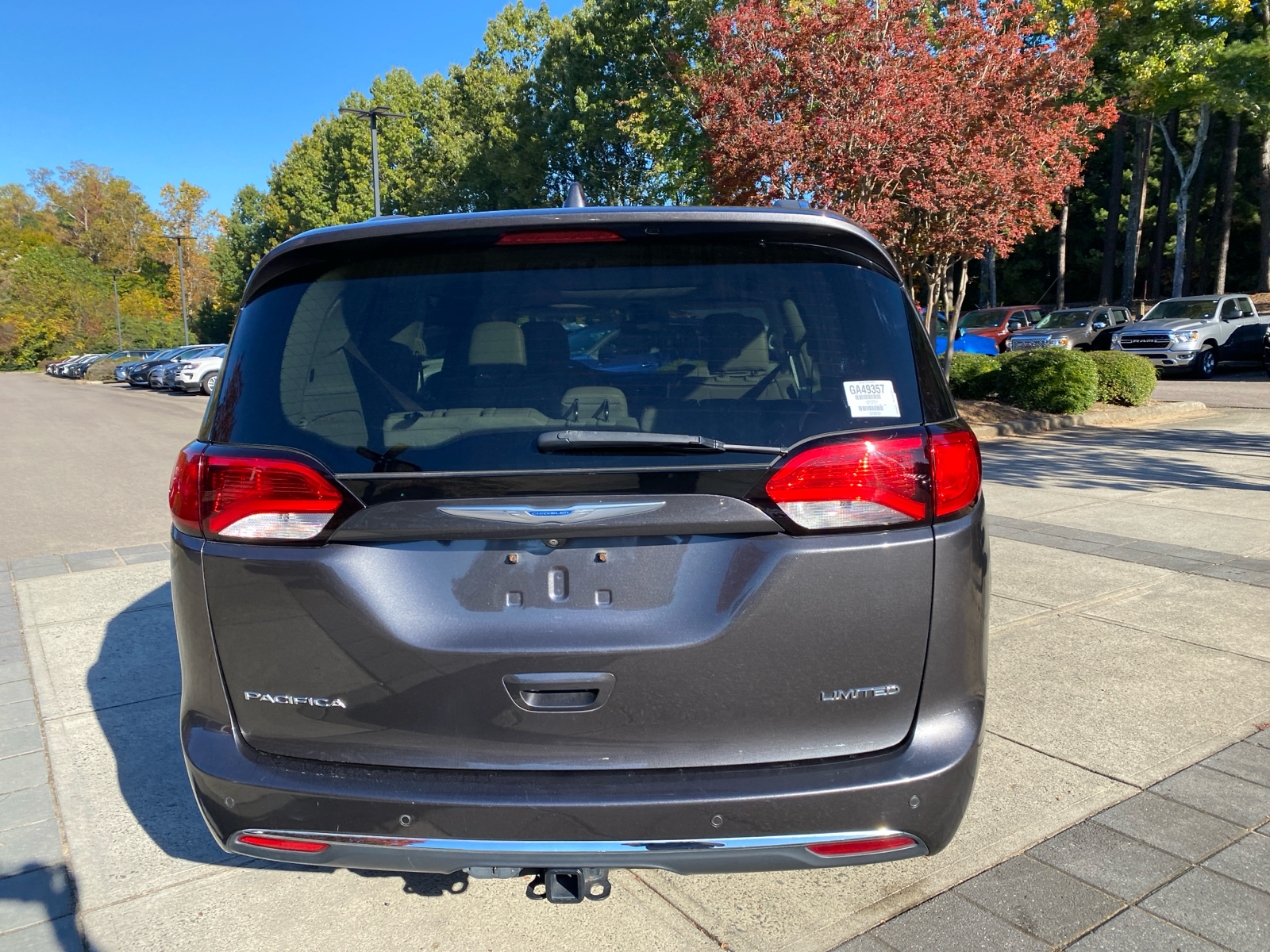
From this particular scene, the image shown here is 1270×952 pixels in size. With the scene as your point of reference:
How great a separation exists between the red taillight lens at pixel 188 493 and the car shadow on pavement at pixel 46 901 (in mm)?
1262

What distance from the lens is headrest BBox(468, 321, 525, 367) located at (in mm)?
2195

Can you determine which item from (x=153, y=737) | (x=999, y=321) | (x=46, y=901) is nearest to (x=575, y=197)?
(x=46, y=901)

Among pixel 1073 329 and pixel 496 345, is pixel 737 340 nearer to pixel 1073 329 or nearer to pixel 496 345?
pixel 496 345

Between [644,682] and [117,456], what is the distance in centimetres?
1343

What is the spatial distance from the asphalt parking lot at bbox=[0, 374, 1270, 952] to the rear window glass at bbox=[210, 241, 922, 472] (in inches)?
56.5

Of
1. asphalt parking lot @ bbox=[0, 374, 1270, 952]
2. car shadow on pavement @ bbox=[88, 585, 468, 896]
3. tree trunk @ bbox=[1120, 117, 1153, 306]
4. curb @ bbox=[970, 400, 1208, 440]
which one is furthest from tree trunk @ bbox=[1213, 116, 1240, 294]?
car shadow on pavement @ bbox=[88, 585, 468, 896]

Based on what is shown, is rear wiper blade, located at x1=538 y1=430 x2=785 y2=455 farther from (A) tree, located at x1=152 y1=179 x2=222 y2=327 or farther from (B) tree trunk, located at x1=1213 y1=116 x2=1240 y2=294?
(A) tree, located at x1=152 y1=179 x2=222 y2=327

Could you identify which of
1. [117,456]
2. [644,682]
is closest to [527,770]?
[644,682]

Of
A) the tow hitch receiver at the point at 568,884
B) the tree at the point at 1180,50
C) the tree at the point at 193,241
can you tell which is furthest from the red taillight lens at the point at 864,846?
the tree at the point at 193,241

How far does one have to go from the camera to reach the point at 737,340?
2219 millimetres

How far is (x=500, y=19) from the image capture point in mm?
43406

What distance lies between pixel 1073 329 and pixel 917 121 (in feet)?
46.0

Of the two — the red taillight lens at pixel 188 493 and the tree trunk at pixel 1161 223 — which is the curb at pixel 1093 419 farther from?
the tree trunk at pixel 1161 223

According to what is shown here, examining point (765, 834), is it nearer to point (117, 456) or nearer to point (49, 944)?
point (49, 944)
